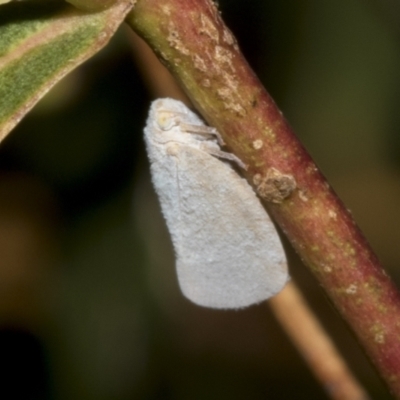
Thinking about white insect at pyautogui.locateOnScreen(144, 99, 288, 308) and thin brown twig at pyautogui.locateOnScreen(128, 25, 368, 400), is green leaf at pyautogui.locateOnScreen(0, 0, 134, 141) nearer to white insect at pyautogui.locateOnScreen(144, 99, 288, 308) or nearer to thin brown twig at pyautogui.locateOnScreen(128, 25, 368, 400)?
white insect at pyautogui.locateOnScreen(144, 99, 288, 308)

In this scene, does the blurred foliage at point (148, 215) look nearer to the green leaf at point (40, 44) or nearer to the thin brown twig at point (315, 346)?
the thin brown twig at point (315, 346)

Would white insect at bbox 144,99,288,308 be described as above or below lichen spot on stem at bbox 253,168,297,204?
below

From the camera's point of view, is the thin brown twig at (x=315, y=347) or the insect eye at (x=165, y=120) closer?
the thin brown twig at (x=315, y=347)

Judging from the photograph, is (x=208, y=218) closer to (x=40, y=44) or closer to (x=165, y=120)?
(x=165, y=120)

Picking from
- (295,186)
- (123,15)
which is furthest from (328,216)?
(123,15)

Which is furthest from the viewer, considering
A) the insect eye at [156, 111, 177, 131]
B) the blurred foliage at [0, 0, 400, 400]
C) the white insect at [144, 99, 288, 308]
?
the blurred foliage at [0, 0, 400, 400]

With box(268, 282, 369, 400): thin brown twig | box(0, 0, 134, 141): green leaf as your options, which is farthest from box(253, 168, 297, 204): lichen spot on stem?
box(268, 282, 369, 400): thin brown twig

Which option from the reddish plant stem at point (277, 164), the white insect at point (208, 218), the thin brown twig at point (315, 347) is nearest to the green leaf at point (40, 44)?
the reddish plant stem at point (277, 164)
